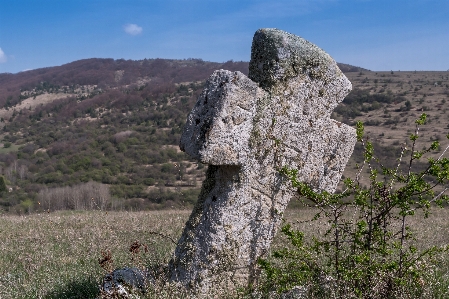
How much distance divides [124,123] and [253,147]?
72.0m

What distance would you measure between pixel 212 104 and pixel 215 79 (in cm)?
27

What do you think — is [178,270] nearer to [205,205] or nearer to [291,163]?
[205,205]

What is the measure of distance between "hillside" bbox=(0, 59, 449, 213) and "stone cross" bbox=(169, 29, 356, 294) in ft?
72.5

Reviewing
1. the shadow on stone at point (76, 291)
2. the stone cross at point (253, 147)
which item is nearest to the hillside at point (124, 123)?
the shadow on stone at point (76, 291)

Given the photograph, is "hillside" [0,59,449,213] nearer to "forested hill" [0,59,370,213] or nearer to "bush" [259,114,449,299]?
"forested hill" [0,59,370,213]

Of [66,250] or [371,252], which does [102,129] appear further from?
[371,252]

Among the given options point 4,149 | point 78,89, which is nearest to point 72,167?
point 4,149

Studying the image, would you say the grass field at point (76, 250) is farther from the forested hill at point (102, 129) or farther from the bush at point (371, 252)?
the forested hill at point (102, 129)

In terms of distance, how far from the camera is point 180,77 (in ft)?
299

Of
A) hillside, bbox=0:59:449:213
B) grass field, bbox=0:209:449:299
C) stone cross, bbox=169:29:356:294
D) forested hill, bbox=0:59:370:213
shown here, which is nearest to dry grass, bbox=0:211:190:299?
grass field, bbox=0:209:449:299

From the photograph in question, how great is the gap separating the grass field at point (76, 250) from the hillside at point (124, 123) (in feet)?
56.7

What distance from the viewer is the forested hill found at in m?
43.9

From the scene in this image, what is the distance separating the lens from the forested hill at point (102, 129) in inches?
1727

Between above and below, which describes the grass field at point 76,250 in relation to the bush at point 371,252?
below
